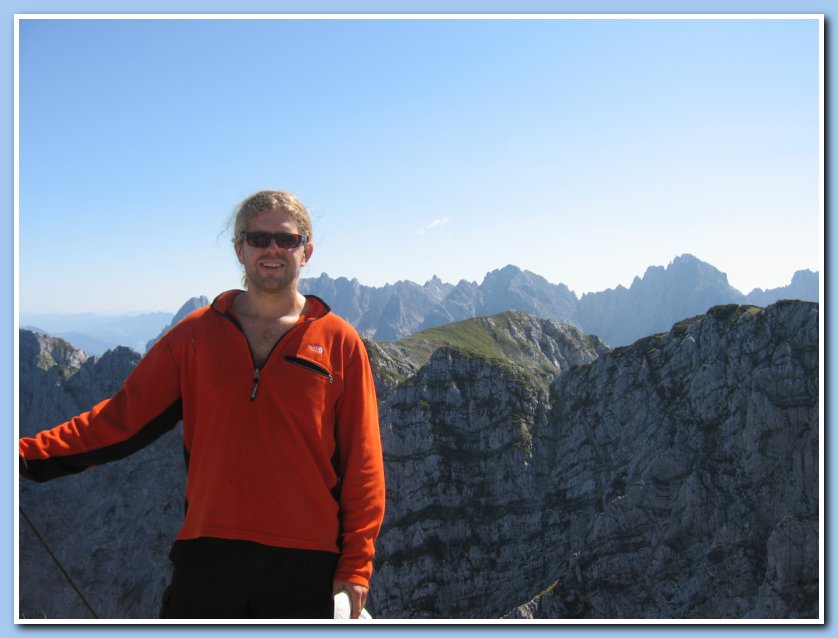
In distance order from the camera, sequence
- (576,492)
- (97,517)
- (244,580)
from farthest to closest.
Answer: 1. (97,517)
2. (576,492)
3. (244,580)

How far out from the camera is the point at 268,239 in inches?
270

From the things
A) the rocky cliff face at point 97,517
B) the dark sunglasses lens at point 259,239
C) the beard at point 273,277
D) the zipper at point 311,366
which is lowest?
the rocky cliff face at point 97,517

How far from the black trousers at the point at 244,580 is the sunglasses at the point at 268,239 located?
3.60 metres

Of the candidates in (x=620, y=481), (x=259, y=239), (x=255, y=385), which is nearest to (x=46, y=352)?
(x=620, y=481)

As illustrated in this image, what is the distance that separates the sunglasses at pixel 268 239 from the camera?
6.86 m

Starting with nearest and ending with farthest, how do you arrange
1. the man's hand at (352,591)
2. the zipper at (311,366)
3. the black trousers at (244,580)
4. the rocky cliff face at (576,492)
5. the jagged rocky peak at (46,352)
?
the black trousers at (244,580), the man's hand at (352,591), the zipper at (311,366), the rocky cliff face at (576,492), the jagged rocky peak at (46,352)

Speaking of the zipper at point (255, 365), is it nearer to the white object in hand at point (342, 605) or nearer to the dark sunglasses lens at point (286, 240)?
the dark sunglasses lens at point (286, 240)

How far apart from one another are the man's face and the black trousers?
3176mm

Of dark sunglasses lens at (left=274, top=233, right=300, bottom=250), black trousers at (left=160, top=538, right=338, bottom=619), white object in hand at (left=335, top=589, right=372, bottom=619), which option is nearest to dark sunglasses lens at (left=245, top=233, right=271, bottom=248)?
dark sunglasses lens at (left=274, top=233, right=300, bottom=250)

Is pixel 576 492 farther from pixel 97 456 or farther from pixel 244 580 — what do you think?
pixel 97 456

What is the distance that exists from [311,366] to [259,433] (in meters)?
1.00

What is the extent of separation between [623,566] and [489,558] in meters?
32.8

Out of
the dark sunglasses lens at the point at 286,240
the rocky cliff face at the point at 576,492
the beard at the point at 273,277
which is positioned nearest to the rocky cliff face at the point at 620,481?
the rocky cliff face at the point at 576,492

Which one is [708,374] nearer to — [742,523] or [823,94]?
[742,523]
